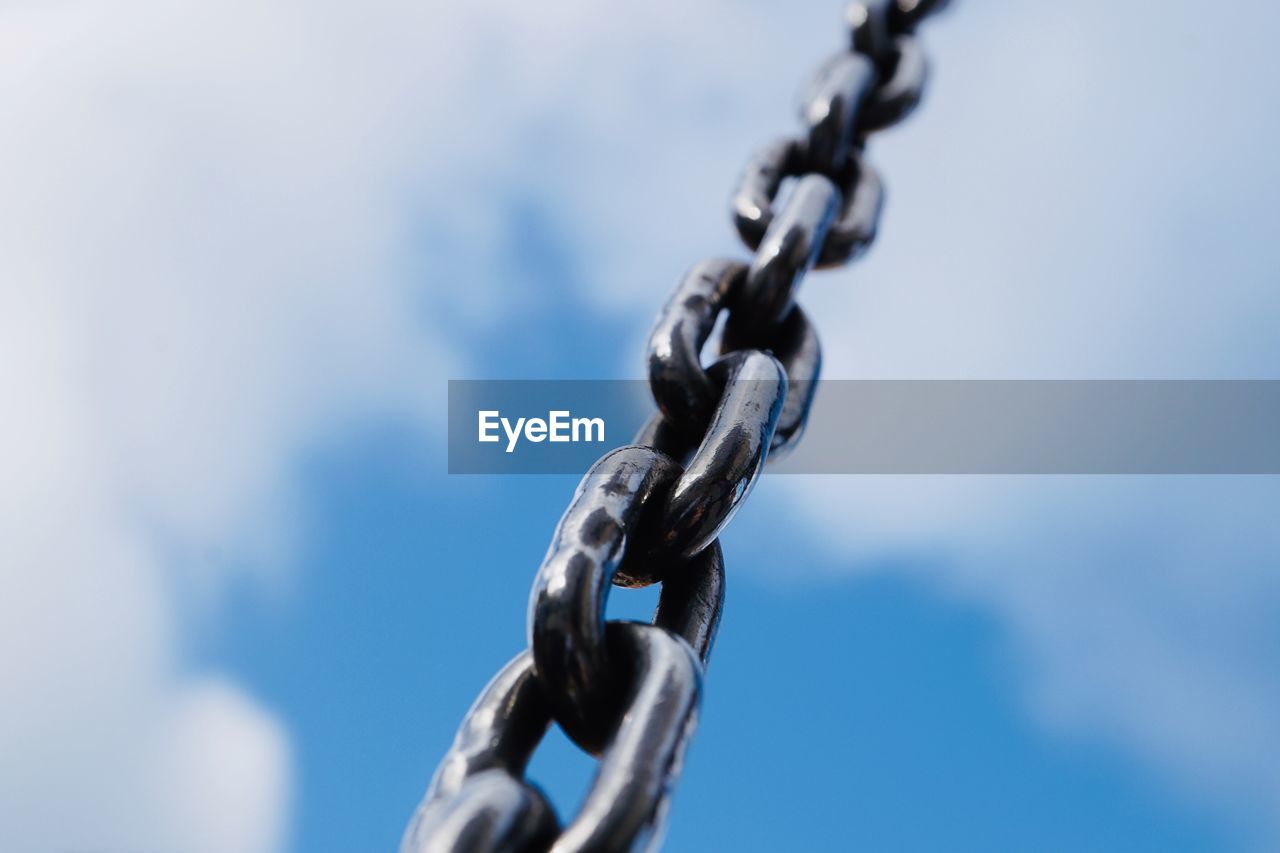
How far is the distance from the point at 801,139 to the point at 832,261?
0.62ft

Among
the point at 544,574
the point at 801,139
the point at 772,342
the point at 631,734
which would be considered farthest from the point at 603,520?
the point at 801,139

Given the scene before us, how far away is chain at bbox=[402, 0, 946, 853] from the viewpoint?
1.94 ft

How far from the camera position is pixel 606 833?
0.56 metres

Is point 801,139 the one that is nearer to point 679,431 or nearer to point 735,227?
point 735,227

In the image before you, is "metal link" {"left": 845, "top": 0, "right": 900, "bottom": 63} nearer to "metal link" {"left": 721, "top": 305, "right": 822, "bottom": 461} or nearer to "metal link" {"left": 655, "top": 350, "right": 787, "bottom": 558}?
"metal link" {"left": 721, "top": 305, "right": 822, "bottom": 461}

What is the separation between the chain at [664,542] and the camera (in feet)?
1.94

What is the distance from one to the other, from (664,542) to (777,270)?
0.35m

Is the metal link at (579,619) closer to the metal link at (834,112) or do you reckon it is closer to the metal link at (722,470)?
the metal link at (722,470)

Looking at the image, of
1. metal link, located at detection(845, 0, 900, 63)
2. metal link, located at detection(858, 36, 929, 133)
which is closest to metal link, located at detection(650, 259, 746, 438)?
metal link, located at detection(858, 36, 929, 133)

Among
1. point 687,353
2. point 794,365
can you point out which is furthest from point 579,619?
point 794,365

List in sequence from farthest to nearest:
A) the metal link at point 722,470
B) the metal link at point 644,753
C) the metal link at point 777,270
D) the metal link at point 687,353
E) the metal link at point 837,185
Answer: the metal link at point 837,185
the metal link at point 777,270
the metal link at point 687,353
the metal link at point 722,470
the metal link at point 644,753

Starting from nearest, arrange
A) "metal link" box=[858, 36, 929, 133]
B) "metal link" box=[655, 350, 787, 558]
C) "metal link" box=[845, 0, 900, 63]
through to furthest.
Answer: "metal link" box=[655, 350, 787, 558] → "metal link" box=[858, 36, 929, 133] → "metal link" box=[845, 0, 900, 63]

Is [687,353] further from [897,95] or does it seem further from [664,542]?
[897,95]

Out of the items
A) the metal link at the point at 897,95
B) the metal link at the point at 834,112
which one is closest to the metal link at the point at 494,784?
the metal link at the point at 834,112
